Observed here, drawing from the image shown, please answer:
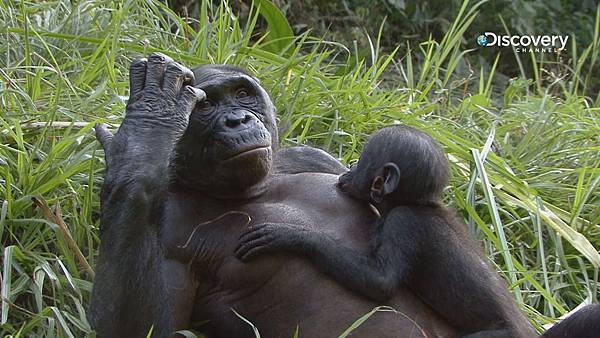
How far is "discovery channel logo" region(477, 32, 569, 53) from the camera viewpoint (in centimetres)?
712

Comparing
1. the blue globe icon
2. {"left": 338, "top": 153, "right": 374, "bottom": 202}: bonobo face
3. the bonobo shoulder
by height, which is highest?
{"left": 338, "top": 153, "right": 374, "bottom": 202}: bonobo face

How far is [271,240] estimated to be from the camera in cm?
295

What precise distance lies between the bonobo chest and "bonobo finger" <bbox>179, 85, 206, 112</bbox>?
10.2 inches

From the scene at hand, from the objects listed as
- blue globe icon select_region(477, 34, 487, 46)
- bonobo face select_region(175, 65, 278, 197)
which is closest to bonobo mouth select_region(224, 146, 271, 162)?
bonobo face select_region(175, 65, 278, 197)

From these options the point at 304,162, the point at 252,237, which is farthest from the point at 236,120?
the point at 304,162

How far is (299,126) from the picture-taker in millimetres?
4230

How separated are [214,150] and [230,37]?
1.67 metres

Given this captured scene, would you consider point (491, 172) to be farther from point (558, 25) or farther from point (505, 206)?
point (558, 25)

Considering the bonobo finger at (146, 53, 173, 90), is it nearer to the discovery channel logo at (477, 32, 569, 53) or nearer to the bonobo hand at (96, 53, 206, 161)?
the bonobo hand at (96, 53, 206, 161)

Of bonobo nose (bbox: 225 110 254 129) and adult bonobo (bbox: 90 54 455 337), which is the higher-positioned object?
bonobo nose (bbox: 225 110 254 129)

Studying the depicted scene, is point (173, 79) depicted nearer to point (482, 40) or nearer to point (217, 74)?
point (217, 74)

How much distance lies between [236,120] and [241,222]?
282 millimetres

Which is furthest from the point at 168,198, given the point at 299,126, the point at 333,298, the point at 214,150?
the point at 299,126

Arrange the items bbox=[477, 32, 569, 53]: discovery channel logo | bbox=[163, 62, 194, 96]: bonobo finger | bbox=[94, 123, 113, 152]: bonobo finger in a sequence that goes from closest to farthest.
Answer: bbox=[163, 62, 194, 96]: bonobo finger < bbox=[94, 123, 113, 152]: bonobo finger < bbox=[477, 32, 569, 53]: discovery channel logo
